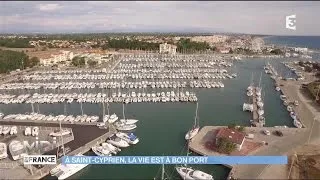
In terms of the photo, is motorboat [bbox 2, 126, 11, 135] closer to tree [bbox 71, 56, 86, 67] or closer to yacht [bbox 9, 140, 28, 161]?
yacht [bbox 9, 140, 28, 161]

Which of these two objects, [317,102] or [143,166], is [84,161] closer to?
[143,166]

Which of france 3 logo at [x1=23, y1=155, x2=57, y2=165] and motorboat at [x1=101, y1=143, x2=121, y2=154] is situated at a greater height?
france 3 logo at [x1=23, y1=155, x2=57, y2=165]

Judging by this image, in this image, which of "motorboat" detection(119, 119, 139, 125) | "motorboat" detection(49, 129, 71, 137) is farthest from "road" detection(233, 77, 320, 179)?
"motorboat" detection(49, 129, 71, 137)

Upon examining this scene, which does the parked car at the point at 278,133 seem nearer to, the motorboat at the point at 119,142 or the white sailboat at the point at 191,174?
the white sailboat at the point at 191,174

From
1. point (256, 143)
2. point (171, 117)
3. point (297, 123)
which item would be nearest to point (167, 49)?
point (171, 117)

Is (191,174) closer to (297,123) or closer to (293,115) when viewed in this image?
(297,123)

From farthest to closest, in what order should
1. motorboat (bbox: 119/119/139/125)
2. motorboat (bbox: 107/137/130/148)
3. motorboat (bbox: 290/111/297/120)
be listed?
motorboat (bbox: 290/111/297/120), motorboat (bbox: 119/119/139/125), motorboat (bbox: 107/137/130/148)

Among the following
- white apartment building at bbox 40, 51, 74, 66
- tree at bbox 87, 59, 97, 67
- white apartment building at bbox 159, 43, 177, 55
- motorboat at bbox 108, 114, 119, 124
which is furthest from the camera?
white apartment building at bbox 159, 43, 177, 55
